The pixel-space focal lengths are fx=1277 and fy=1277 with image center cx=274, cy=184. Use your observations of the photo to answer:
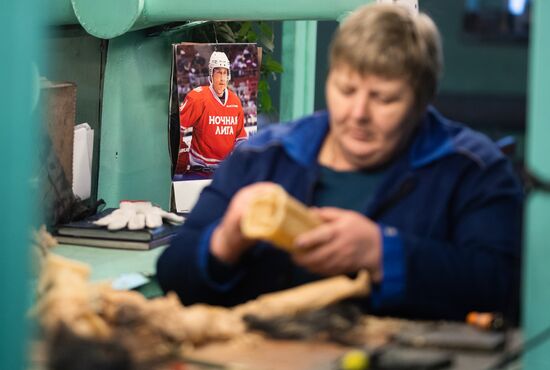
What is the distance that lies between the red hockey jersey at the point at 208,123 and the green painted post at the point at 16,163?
2.55 metres

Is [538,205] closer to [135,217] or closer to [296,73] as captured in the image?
[135,217]

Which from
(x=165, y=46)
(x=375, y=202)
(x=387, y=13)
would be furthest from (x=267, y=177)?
(x=165, y=46)

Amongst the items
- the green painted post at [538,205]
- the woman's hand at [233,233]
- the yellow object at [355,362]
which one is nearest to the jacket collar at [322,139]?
the woman's hand at [233,233]

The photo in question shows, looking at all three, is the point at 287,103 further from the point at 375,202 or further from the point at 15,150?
the point at 15,150

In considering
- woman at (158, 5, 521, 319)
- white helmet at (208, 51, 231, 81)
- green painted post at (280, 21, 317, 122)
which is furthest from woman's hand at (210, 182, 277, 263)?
green painted post at (280, 21, 317, 122)

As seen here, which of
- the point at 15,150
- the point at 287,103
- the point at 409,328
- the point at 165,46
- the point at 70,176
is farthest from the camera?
the point at 287,103

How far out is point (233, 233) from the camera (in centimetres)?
219

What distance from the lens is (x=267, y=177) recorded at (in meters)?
2.44

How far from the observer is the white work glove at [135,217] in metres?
3.69

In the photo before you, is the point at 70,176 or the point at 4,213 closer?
the point at 4,213

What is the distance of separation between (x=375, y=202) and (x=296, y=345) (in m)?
0.54

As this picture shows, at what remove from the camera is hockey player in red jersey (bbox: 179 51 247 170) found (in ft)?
13.9

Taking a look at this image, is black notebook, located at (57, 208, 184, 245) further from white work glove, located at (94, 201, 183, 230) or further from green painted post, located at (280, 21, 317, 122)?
green painted post, located at (280, 21, 317, 122)

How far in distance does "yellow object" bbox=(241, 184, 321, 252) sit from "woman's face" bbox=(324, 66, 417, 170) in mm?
303
